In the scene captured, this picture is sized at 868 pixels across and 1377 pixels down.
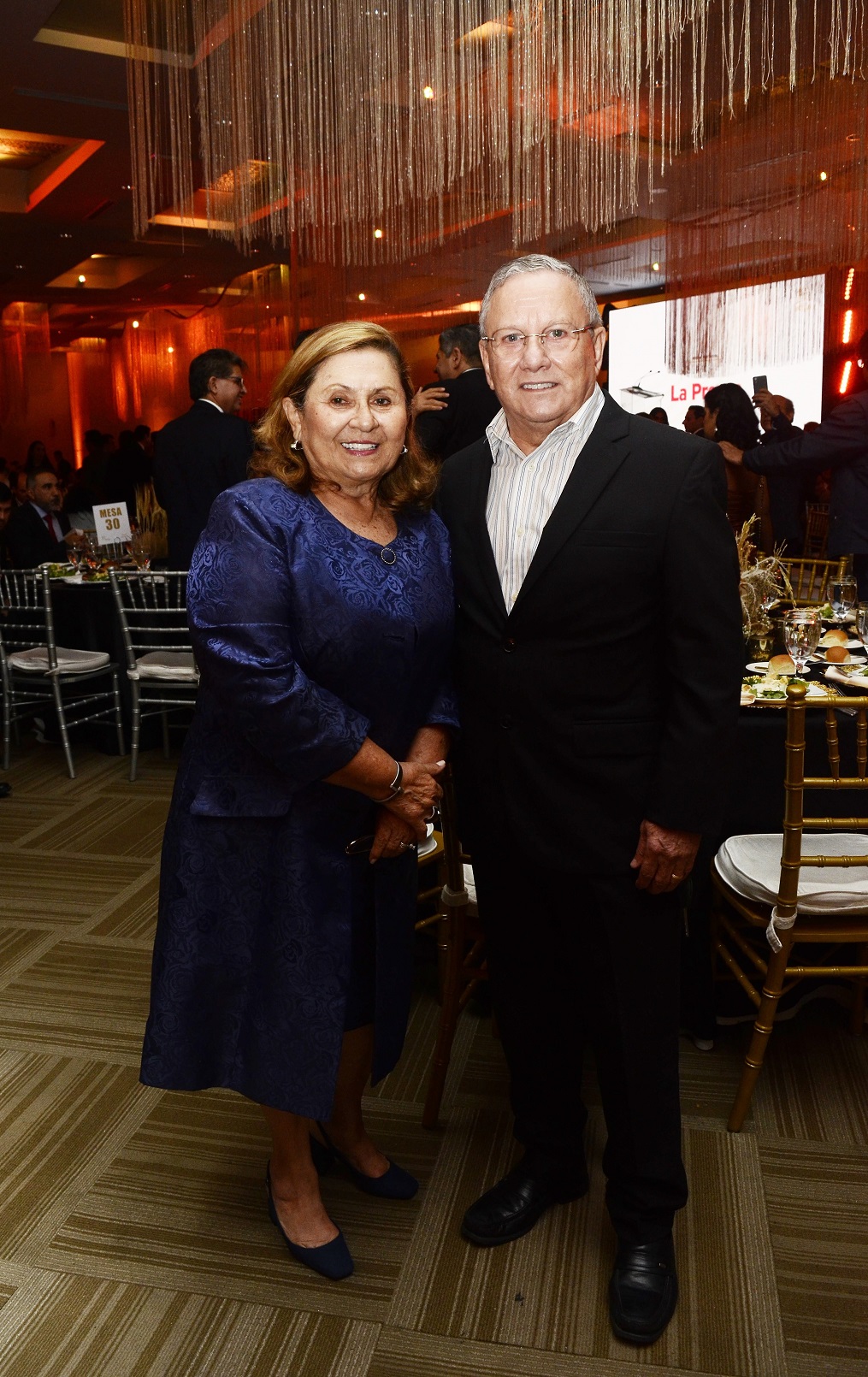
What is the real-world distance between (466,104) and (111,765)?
3.13 meters

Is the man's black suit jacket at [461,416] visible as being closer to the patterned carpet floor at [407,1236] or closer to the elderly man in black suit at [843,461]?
the elderly man in black suit at [843,461]

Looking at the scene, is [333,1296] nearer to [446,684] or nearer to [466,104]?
[446,684]

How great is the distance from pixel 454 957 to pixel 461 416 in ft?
8.13

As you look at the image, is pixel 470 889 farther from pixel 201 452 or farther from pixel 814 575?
pixel 201 452

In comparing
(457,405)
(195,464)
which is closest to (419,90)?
(457,405)

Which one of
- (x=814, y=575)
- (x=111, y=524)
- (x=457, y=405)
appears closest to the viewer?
(x=457, y=405)

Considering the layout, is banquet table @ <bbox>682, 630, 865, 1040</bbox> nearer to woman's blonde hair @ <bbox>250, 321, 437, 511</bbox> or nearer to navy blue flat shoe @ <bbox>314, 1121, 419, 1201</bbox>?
navy blue flat shoe @ <bbox>314, 1121, 419, 1201</bbox>

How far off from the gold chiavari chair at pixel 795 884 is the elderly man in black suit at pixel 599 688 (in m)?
0.38

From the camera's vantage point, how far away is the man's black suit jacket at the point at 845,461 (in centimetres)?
425

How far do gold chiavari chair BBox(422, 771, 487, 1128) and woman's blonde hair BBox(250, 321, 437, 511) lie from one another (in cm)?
65

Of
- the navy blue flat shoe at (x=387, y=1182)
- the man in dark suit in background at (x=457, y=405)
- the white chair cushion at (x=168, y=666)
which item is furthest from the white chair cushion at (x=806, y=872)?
the white chair cushion at (x=168, y=666)

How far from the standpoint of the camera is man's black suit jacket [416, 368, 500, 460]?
4.00 m

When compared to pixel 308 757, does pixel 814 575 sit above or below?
above

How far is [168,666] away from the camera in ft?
15.0
